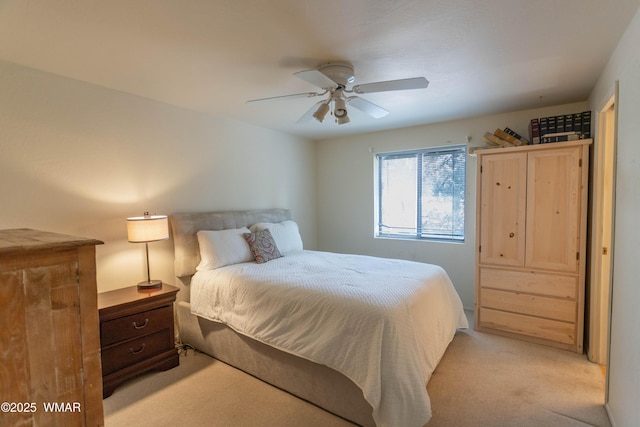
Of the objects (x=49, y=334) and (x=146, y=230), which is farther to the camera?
(x=146, y=230)

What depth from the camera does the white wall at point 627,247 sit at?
153cm

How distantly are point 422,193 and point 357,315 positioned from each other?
8.89 feet

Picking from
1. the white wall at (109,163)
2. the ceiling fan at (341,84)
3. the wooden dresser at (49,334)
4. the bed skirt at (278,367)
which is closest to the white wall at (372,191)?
the white wall at (109,163)

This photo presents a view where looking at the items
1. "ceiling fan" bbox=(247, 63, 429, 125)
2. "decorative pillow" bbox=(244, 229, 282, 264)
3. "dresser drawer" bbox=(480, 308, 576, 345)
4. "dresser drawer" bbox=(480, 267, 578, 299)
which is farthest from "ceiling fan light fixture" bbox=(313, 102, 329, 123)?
"dresser drawer" bbox=(480, 308, 576, 345)

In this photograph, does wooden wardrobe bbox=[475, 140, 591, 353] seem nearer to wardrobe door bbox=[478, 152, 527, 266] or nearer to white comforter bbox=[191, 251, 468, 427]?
wardrobe door bbox=[478, 152, 527, 266]

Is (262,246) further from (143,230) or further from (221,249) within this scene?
(143,230)

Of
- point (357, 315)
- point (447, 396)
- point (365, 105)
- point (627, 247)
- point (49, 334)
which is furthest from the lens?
point (365, 105)

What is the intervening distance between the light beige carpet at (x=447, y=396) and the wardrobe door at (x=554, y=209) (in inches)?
33.5

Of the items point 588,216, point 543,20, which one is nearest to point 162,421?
point 543,20

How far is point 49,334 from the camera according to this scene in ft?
2.46

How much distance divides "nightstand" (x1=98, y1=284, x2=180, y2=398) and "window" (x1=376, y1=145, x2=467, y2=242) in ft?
9.89

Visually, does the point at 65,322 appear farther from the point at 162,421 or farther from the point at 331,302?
the point at 162,421

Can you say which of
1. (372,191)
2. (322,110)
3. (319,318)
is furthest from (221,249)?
(372,191)

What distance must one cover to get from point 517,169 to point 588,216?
0.70 metres
